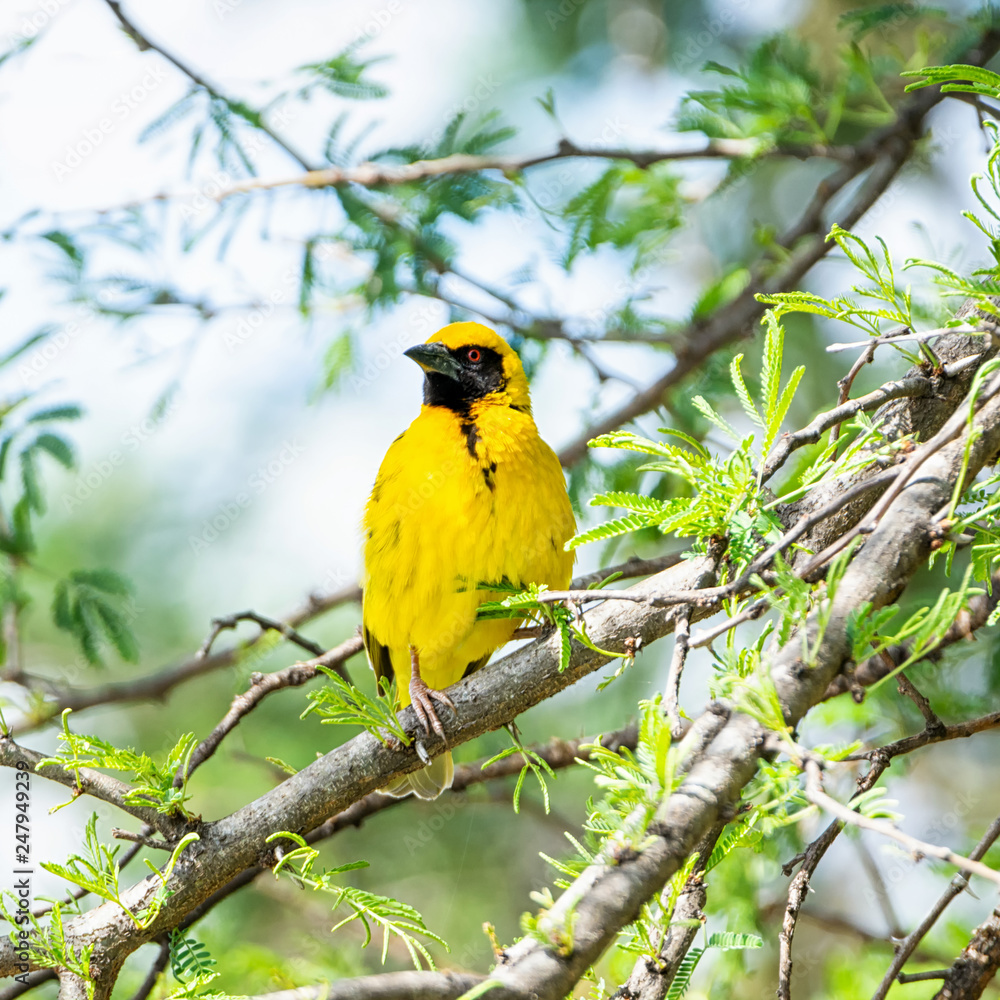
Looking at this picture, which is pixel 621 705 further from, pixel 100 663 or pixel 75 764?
pixel 75 764

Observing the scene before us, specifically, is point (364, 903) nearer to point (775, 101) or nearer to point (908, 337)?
point (908, 337)

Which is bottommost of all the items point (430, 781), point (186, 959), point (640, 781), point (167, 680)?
point (430, 781)

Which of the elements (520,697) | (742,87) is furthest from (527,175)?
(520,697)

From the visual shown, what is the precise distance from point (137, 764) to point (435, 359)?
250 centimetres

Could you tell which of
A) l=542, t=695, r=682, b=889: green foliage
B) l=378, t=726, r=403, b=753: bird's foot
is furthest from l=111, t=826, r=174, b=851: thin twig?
l=542, t=695, r=682, b=889: green foliage

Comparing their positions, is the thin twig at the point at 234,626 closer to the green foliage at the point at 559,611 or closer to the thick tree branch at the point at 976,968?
the green foliage at the point at 559,611

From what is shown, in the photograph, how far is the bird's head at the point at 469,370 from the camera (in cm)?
425

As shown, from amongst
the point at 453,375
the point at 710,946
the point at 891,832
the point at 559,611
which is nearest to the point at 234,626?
the point at 559,611

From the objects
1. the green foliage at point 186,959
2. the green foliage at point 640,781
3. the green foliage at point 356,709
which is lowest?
the green foliage at point 186,959

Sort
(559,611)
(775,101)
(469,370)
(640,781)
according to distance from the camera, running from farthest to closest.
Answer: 1. (469,370)
2. (775,101)
3. (559,611)
4. (640,781)

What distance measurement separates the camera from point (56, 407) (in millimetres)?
3951

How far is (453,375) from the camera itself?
14.1 feet

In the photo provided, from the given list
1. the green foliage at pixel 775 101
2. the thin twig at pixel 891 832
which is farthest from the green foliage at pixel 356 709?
the green foliage at pixel 775 101

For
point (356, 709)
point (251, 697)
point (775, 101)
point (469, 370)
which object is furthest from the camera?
point (469, 370)
